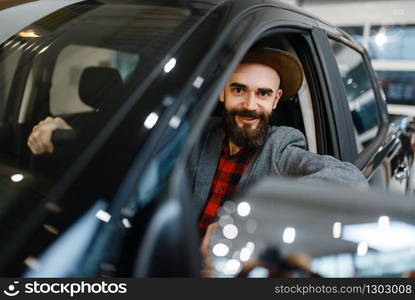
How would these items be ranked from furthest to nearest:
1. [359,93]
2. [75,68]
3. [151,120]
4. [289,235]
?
[359,93] → [75,68] → [151,120] → [289,235]

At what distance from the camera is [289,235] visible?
0.67 meters

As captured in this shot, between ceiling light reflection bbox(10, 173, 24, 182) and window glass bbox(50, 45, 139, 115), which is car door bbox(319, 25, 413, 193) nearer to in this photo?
window glass bbox(50, 45, 139, 115)

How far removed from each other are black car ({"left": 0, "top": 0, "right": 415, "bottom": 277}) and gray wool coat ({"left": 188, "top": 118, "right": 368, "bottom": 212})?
37cm

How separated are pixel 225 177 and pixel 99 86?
21.3 inches

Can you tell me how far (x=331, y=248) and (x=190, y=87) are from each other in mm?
418

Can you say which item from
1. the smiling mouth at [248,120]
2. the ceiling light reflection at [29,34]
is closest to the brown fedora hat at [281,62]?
the smiling mouth at [248,120]

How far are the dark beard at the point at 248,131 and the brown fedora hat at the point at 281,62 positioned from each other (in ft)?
0.63

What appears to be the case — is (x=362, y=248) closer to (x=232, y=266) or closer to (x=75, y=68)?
(x=232, y=266)

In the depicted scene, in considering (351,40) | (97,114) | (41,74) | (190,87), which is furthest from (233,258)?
(351,40)

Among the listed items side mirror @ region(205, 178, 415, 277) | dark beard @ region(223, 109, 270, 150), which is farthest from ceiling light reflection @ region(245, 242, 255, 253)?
dark beard @ region(223, 109, 270, 150)

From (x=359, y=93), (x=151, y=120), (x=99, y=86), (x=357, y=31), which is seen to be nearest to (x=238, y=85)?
(x=99, y=86)

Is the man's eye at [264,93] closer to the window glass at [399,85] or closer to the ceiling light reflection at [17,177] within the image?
the ceiling light reflection at [17,177]

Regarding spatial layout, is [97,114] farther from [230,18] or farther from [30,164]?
[230,18]

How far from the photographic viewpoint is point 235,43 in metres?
0.96
